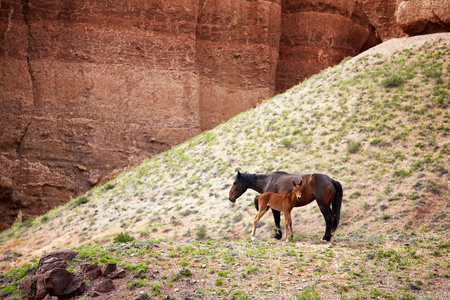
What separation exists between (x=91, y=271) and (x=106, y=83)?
1929 centimetres

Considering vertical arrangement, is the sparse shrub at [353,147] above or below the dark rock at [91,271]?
above

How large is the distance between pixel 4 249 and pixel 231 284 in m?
13.9

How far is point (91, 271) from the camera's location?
11.3 metres

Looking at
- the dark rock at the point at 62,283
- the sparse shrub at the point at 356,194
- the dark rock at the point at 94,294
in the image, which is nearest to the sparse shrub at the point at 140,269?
the dark rock at the point at 94,294

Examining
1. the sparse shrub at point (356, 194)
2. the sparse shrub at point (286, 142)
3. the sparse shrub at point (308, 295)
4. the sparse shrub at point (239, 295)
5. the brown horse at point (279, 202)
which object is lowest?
the sparse shrub at point (356, 194)

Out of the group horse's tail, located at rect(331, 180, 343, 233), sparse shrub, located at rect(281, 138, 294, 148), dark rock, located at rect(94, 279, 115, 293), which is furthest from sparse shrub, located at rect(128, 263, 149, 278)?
sparse shrub, located at rect(281, 138, 294, 148)

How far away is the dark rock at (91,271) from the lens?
36.8ft

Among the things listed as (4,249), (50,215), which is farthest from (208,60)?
(4,249)

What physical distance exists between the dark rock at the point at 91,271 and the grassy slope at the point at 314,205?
1124 millimetres

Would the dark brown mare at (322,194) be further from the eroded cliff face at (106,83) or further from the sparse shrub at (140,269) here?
the eroded cliff face at (106,83)

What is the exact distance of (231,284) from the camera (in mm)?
10914

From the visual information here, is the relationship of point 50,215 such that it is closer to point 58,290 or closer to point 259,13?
point 58,290

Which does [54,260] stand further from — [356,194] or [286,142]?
[286,142]

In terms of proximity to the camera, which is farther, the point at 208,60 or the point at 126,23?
the point at 208,60
